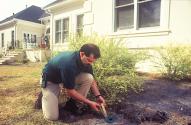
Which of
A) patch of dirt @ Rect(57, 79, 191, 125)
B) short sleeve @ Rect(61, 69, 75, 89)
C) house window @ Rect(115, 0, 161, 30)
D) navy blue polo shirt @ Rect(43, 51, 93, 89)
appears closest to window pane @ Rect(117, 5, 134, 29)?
house window @ Rect(115, 0, 161, 30)

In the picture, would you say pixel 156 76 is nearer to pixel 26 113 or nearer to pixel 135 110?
pixel 135 110

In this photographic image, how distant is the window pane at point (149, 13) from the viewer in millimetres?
8414

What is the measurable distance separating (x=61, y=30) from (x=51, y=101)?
12.6 meters

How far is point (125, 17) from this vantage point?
938cm

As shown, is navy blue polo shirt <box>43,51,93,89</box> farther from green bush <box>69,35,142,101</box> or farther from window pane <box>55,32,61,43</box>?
window pane <box>55,32,61,43</box>

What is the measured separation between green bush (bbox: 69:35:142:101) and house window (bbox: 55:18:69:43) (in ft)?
32.6

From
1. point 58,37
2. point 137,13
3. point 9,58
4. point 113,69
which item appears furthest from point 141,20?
point 9,58

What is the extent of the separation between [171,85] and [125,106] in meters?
1.87

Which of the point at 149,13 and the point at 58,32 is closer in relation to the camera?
the point at 149,13

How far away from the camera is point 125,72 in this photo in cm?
549

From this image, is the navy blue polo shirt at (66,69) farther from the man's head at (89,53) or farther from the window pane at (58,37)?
the window pane at (58,37)

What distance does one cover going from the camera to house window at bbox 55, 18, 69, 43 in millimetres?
16234

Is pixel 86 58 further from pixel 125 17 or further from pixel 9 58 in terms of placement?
pixel 9 58

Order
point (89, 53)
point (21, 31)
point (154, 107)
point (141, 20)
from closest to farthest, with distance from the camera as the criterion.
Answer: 1. point (89, 53)
2. point (154, 107)
3. point (141, 20)
4. point (21, 31)
